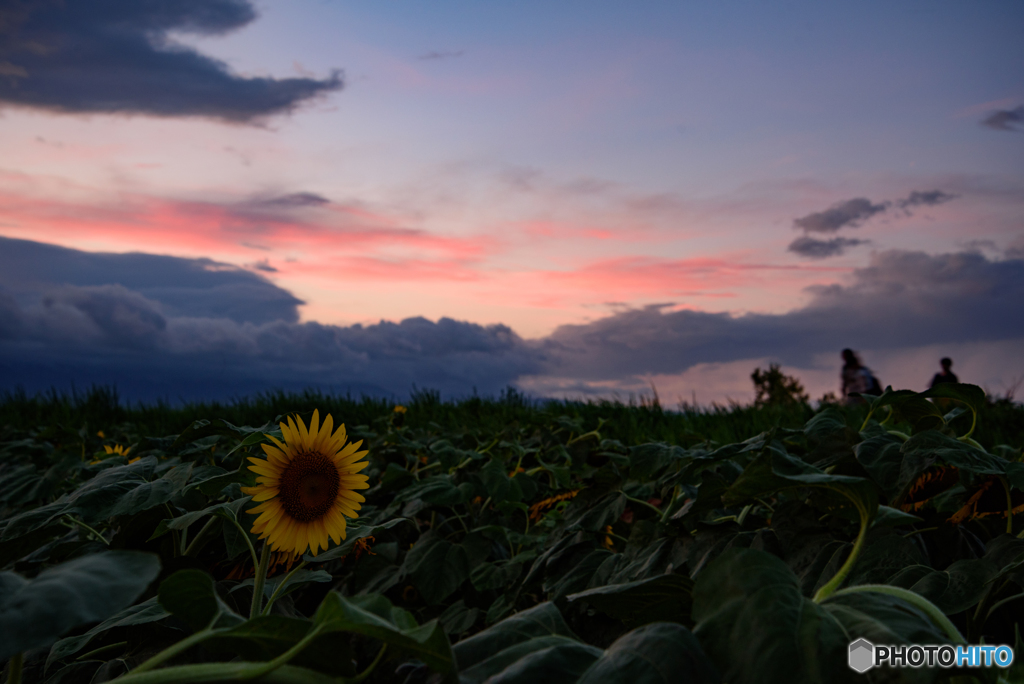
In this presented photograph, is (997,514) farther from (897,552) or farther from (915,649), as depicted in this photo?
(915,649)

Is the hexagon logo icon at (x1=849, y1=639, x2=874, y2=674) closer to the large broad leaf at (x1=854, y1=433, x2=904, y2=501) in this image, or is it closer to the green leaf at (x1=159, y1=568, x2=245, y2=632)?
the green leaf at (x1=159, y1=568, x2=245, y2=632)

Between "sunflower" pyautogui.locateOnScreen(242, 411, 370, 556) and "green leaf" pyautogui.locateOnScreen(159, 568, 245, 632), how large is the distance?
626 mm

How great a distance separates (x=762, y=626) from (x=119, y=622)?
1062 mm

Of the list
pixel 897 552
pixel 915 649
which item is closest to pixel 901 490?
pixel 897 552

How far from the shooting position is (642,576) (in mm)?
1490

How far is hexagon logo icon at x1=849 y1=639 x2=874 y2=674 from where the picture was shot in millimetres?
642

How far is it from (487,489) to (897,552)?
1576mm

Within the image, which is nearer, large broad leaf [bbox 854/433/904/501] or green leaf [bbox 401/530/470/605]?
large broad leaf [bbox 854/433/904/501]

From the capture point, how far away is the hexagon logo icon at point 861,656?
0.64 m

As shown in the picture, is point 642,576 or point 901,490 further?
point 642,576

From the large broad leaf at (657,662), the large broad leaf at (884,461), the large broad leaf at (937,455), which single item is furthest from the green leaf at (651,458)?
the large broad leaf at (657,662)

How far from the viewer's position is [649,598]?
945 mm

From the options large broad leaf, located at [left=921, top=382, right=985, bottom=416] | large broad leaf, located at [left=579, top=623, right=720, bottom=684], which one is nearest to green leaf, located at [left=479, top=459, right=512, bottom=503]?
large broad leaf, located at [left=921, top=382, right=985, bottom=416]

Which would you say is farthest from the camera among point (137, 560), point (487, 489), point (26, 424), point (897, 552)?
point (26, 424)
